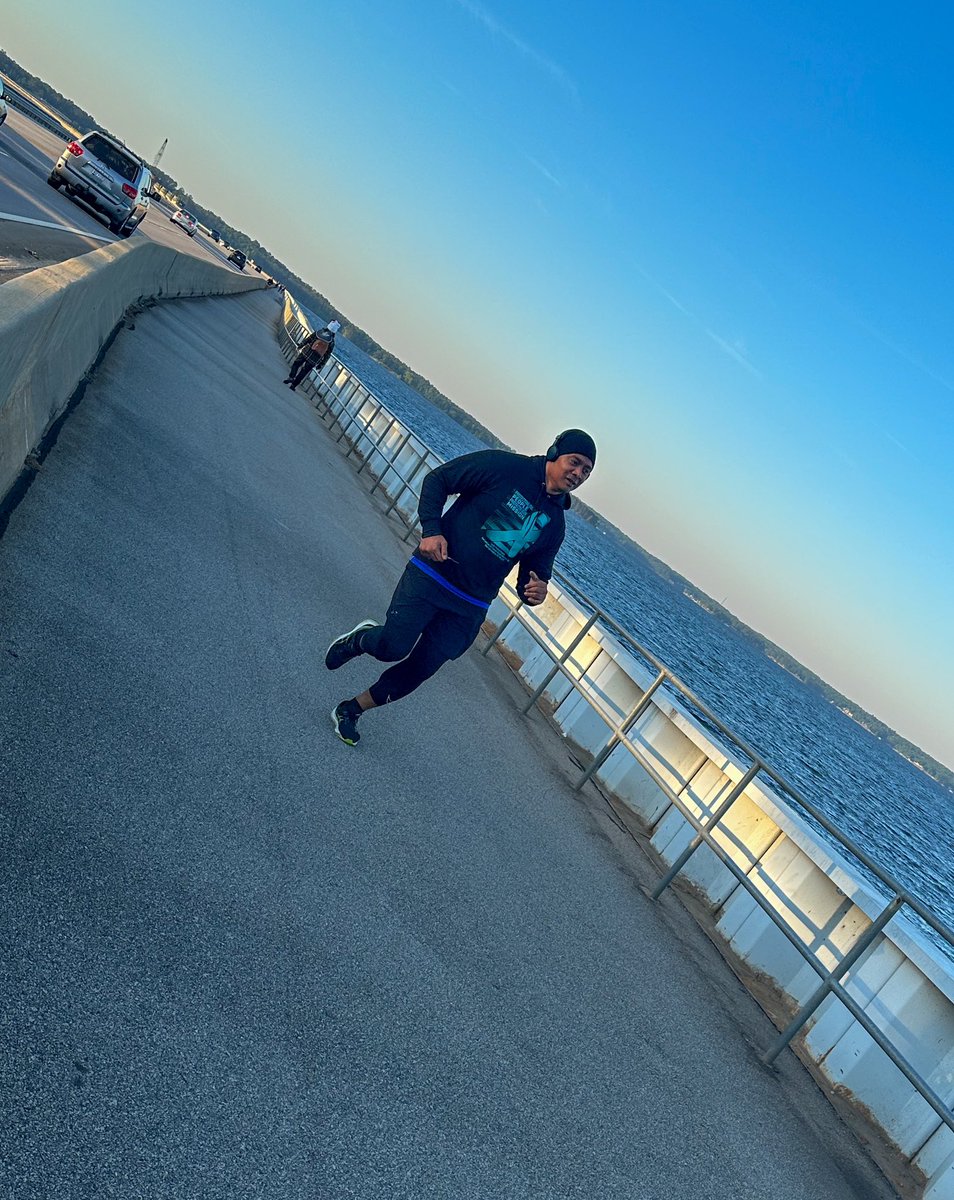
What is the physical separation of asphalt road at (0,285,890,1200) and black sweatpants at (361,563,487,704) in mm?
524

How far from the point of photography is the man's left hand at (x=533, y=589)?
6.02m

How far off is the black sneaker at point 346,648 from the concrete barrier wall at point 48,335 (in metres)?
2.08

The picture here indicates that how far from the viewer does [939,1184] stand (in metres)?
4.92

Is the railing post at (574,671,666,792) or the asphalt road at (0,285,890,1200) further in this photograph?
the railing post at (574,671,666,792)

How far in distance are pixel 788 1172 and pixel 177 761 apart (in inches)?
125

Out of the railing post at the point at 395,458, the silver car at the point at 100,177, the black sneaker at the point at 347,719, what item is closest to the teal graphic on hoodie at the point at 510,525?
the black sneaker at the point at 347,719

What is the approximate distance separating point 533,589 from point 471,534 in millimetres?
565

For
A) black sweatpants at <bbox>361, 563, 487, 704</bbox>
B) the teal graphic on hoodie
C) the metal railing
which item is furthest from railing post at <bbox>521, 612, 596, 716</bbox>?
the teal graphic on hoodie

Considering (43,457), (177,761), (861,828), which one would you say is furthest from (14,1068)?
(861,828)

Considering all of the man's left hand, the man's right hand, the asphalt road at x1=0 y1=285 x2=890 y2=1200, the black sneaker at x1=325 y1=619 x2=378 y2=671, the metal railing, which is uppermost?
the man's left hand

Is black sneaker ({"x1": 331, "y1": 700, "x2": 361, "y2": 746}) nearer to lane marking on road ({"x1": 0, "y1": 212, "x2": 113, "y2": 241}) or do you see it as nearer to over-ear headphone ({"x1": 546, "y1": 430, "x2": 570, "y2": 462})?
over-ear headphone ({"x1": 546, "y1": 430, "x2": 570, "y2": 462})

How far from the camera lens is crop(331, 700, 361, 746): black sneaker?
19.6 feet

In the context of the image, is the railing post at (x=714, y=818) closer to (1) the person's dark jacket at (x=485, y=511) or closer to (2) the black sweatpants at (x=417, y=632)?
(2) the black sweatpants at (x=417, y=632)

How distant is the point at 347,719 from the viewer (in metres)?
5.97
